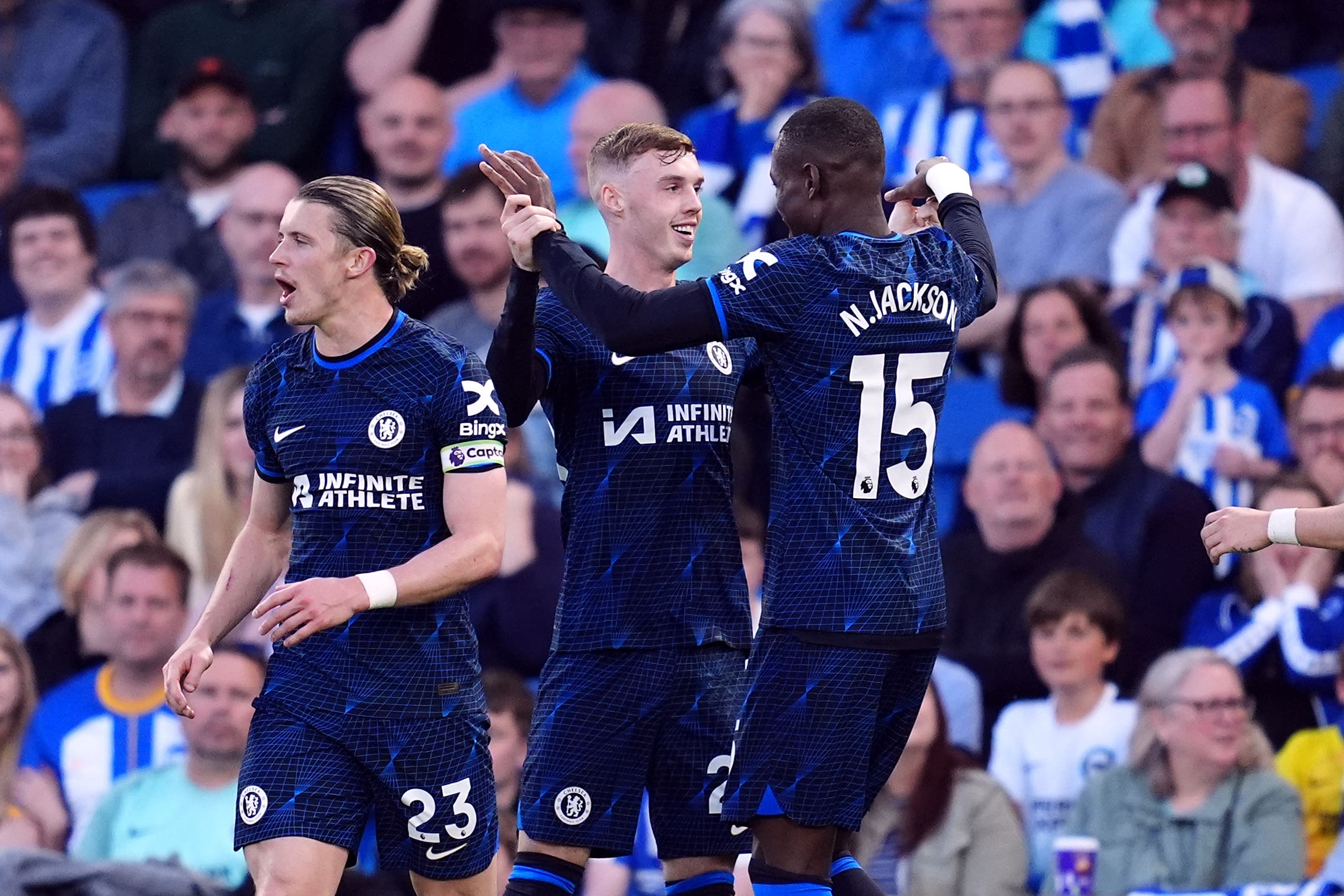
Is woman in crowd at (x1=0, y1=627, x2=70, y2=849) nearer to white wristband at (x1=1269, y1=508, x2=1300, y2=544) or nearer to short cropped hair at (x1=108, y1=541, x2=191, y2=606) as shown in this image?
short cropped hair at (x1=108, y1=541, x2=191, y2=606)

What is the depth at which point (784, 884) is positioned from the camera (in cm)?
530

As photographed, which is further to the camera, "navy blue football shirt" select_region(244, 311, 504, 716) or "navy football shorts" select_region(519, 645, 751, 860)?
"navy football shorts" select_region(519, 645, 751, 860)

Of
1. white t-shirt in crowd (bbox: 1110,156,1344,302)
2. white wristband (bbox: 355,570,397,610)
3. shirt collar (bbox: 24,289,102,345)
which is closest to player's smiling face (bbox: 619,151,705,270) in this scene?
white wristband (bbox: 355,570,397,610)

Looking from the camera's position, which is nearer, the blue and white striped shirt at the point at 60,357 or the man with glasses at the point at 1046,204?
the man with glasses at the point at 1046,204

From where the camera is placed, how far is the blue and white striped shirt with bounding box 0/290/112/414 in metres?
11.5

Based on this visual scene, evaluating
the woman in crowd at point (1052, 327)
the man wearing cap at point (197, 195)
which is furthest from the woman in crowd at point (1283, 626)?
the man wearing cap at point (197, 195)

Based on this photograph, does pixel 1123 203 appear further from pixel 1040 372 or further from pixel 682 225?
pixel 682 225

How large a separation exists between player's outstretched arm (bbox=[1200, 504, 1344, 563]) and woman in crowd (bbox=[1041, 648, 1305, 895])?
9.57ft

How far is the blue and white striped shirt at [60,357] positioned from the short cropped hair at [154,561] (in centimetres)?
202

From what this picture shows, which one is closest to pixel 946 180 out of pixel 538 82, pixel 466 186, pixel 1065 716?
pixel 1065 716

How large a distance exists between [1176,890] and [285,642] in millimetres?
4184

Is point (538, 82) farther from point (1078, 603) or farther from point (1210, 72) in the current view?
point (1078, 603)

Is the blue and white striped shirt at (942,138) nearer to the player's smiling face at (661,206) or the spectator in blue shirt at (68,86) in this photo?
the spectator in blue shirt at (68,86)

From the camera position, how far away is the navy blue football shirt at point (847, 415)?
5.30m
